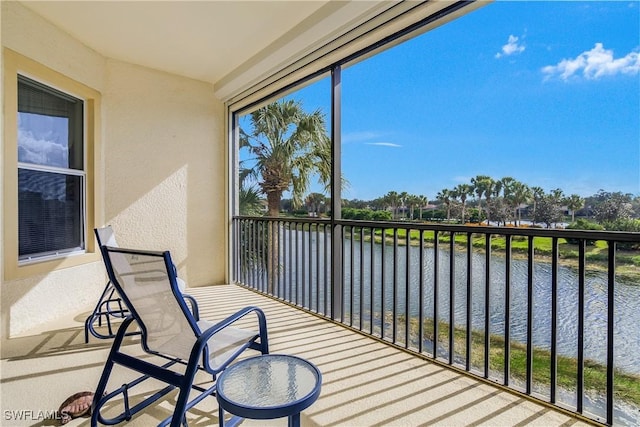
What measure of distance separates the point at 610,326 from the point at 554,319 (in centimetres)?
25

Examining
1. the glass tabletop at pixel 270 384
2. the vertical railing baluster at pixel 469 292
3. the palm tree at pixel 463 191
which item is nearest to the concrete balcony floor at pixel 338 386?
the vertical railing baluster at pixel 469 292

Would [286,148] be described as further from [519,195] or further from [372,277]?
[519,195]

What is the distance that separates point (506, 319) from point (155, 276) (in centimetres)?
204

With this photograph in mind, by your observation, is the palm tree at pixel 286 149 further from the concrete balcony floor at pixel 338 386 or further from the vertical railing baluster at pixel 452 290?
the vertical railing baluster at pixel 452 290

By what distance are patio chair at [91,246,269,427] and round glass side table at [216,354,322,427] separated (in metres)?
0.19

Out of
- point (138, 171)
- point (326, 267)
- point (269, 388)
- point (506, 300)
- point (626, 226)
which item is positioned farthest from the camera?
point (138, 171)

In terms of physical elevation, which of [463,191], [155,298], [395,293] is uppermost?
[463,191]

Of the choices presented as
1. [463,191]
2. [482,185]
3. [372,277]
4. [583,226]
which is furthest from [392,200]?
[583,226]

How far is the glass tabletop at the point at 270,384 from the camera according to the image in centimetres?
115

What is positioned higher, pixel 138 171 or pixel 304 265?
pixel 138 171

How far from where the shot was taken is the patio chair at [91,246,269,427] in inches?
55.4

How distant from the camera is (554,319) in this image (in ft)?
6.15

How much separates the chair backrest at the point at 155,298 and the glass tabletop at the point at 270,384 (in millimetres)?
284

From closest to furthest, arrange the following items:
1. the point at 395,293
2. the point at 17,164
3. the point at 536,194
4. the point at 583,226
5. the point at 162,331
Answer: the point at 162,331 < the point at 583,226 < the point at 536,194 < the point at 395,293 < the point at 17,164
